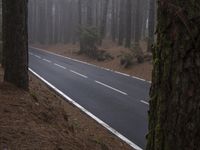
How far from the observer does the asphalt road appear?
1301 centimetres

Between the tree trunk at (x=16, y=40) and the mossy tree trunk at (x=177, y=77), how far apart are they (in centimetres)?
779

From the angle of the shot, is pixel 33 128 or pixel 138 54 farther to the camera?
pixel 138 54

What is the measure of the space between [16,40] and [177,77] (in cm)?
805

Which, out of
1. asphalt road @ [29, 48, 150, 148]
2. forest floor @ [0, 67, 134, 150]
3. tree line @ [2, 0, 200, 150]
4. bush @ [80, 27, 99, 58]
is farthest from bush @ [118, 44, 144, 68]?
tree line @ [2, 0, 200, 150]

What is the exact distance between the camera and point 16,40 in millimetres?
10281

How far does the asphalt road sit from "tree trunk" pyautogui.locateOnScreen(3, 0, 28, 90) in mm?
3487

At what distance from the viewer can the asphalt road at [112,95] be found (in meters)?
13.0

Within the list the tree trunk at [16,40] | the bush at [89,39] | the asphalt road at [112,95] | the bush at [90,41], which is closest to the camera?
the tree trunk at [16,40]

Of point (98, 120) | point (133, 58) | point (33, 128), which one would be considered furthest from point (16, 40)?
point (133, 58)

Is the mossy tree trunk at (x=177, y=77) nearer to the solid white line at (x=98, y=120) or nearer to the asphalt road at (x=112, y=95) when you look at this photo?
the solid white line at (x=98, y=120)

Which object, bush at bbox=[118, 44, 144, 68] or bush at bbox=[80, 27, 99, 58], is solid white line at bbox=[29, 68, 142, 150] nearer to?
bush at bbox=[118, 44, 144, 68]

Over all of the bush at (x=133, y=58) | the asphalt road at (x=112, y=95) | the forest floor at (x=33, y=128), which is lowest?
the asphalt road at (x=112, y=95)

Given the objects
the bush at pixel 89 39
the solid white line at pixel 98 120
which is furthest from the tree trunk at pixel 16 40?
the bush at pixel 89 39

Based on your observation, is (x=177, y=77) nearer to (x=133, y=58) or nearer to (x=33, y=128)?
(x=33, y=128)
